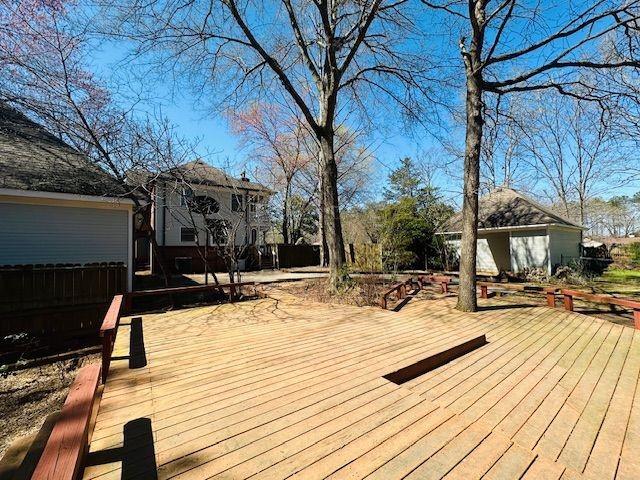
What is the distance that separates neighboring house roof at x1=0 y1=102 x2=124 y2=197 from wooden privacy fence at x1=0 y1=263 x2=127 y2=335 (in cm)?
240

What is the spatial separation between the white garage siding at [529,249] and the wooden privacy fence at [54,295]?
16.0m

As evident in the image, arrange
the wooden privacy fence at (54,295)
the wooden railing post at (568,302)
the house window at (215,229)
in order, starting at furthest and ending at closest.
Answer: the house window at (215,229) < the wooden railing post at (568,302) < the wooden privacy fence at (54,295)

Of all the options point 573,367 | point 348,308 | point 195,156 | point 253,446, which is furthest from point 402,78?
point 253,446

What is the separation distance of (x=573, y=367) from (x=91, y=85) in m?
13.7

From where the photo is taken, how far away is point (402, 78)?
10.2m

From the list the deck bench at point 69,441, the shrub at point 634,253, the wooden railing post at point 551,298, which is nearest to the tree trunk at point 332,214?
the wooden railing post at point 551,298

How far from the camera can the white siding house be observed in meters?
7.82

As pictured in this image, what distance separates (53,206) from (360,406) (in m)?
9.61

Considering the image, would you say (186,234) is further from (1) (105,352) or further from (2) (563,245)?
(2) (563,245)

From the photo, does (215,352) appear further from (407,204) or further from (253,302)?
(407,204)

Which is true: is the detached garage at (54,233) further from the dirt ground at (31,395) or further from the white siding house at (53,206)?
the dirt ground at (31,395)

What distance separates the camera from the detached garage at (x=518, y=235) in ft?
46.0

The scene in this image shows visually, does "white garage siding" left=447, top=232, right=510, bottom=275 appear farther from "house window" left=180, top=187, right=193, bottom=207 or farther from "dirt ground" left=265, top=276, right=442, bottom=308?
"house window" left=180, top=187, right=193, bottom=207

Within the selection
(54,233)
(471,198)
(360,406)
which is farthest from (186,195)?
(360,406)
